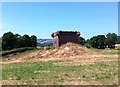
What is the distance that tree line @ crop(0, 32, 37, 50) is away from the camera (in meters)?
65.8

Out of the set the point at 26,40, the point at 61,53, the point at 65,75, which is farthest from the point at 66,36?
the point at 65,75

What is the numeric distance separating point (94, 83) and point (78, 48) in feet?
82.2

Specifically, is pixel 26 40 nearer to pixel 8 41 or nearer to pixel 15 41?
pixel 15 41

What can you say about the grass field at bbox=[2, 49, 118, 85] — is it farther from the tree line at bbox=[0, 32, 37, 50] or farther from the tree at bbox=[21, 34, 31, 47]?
the tree at bbox=[21, 34, 31, 47]

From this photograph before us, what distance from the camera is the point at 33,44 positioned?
76.9 meters

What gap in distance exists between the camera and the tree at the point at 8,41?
65.4 metres

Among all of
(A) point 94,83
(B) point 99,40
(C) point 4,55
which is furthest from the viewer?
(B) point 99,40

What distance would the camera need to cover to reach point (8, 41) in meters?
66.7

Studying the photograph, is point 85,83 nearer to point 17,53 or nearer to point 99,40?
point 17,53

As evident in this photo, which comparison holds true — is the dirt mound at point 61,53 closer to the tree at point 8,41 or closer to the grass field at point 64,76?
the grass field at point 64,76

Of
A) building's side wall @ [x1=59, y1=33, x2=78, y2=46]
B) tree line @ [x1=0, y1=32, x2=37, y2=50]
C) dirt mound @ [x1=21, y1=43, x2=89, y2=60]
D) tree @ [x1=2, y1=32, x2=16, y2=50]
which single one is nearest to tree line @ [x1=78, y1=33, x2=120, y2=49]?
tree line @ [x1=0, y1=32, x2=37, y2=50]

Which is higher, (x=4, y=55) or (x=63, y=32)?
(x=63, y=32)

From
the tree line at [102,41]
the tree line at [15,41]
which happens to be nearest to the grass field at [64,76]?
the tree line at [15,41]

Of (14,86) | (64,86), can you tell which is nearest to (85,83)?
(64,86)
